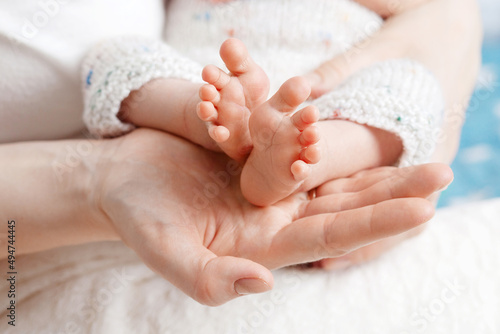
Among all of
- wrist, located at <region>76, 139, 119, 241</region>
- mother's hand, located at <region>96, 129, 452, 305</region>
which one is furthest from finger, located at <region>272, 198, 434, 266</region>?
wrist, located at <region>76, 139, 119, 241</region>

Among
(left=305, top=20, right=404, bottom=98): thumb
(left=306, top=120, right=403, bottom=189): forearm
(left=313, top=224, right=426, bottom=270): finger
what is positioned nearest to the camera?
(left=306, top=120, right=403, bottom=189): forearm

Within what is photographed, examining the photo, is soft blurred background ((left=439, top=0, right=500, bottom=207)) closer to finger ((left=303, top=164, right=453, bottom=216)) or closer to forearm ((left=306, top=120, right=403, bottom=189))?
forearm ((left=306, top=120, right=403, bottom=189))

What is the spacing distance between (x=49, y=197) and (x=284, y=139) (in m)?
0.36

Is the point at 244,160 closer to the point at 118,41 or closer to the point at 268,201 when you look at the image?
the point at 268,201

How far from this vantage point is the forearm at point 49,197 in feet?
2.15

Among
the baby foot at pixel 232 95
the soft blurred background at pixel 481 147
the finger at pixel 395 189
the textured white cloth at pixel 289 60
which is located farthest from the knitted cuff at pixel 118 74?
the soft blurred background at pixel 481 147

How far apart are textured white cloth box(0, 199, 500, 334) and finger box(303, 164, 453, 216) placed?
178 mm

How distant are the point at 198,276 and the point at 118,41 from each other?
46 centimetres

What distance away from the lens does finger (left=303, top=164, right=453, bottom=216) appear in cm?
52

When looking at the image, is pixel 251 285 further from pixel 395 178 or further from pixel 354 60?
pixel 354 60

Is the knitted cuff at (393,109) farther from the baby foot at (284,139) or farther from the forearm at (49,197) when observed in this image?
the forearm at (49,197)

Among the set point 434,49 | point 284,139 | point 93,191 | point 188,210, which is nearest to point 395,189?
point 284,139

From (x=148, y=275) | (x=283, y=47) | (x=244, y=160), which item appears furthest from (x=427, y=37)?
(x=148, y=275)

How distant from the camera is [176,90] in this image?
0.68 metres
